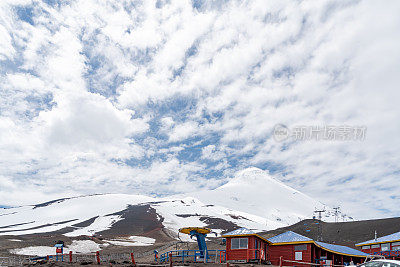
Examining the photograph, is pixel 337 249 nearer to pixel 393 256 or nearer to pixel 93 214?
pixel 393 256

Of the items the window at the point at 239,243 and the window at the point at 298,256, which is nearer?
the window at the point at 239,243

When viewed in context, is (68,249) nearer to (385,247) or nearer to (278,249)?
(278,249)

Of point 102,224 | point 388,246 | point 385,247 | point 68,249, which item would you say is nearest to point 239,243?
point 388,246

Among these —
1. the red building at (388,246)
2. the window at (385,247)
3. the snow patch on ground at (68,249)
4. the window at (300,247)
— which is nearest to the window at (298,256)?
the window at (300,247)

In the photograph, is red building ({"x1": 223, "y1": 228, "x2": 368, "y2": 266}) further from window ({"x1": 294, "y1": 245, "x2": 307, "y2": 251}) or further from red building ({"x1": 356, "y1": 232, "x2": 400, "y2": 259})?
red building ({"x1": 356, "y1": 232, "x2": 400, "y2": 259})

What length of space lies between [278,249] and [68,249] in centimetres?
5197

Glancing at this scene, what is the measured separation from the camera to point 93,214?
189 meters

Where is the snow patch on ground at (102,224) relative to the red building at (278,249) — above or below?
below

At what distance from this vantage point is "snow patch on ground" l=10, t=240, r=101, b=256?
61.3 metres

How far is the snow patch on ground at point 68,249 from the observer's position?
201 ft

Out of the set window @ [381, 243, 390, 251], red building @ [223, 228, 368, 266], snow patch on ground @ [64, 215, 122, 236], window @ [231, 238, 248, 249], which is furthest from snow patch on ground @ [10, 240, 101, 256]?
window @ [381, 243, 390, 251]

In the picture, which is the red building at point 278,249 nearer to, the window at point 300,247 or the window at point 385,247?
the window at point 300,247

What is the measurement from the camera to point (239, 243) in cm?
3300

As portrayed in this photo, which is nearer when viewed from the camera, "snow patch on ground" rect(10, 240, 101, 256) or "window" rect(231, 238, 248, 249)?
"window" rect(231, 238, 248, 249)
